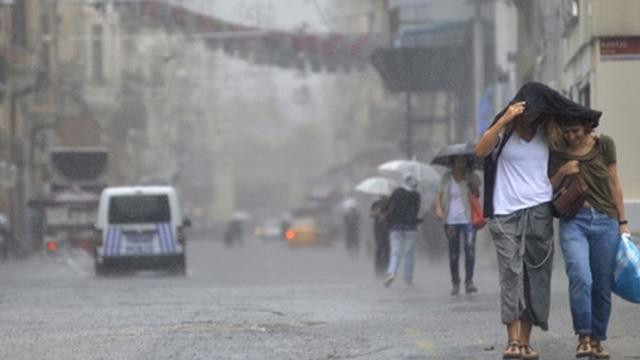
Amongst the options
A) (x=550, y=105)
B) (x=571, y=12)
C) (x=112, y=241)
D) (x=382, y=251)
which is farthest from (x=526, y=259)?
(x=112, y=241)

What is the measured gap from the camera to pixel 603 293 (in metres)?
11.6

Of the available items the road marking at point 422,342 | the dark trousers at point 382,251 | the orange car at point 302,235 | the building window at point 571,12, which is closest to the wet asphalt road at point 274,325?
the road marking at point 422,342

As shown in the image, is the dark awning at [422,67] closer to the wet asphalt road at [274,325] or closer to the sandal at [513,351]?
the wet asphalt road at [274,325]

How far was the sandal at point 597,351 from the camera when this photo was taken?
11.4m

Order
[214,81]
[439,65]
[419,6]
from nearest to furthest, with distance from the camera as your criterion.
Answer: [439,65] → [419,6] → [214,81]

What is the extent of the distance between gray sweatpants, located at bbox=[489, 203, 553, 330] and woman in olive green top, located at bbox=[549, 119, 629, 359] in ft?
0.50

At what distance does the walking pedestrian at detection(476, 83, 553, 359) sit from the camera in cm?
1137

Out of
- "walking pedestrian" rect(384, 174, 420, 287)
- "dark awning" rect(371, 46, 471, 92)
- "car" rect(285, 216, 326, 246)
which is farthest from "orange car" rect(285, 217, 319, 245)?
"walking pedestrian" rect(384, 174, 420, 287)

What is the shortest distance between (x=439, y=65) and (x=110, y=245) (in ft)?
61.0

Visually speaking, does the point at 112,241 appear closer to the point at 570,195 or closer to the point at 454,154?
the point at 454,154

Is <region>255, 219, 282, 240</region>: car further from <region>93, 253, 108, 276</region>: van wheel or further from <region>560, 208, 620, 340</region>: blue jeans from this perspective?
<region>560, 208, 620, 340</region>: blue jeans

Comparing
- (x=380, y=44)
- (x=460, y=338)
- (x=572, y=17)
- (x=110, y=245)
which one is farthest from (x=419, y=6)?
(x=460, y=338)

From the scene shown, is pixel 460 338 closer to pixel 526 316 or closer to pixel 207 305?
pixel 526 316

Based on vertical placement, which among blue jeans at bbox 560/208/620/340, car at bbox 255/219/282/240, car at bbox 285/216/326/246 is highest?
blue jeans at bbox 560/208/620/340
